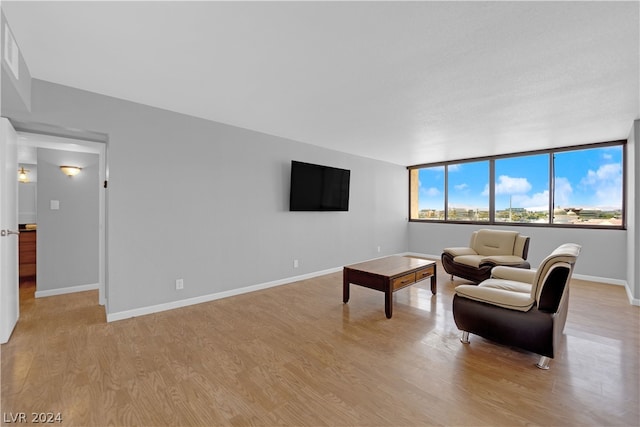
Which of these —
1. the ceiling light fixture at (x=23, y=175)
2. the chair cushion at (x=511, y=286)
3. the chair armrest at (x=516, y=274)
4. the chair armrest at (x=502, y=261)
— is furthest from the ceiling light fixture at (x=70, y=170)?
the chair armrest at (x=502, y=261)

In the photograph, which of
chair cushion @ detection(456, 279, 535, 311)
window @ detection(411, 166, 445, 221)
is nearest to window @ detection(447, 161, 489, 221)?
window @ detection(411, 166, 445, 221)

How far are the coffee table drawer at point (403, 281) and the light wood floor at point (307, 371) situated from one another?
0.32 meters

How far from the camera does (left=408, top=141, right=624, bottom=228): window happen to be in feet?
16.0

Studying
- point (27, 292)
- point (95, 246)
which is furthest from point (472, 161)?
point (27, 292)

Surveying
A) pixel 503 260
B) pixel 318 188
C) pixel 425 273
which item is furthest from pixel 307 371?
pixel 503 260

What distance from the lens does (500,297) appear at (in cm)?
238

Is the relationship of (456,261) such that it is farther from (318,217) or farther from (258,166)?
(258,166)

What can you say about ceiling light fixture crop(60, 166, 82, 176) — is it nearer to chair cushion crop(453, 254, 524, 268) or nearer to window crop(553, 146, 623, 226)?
chair cushion crop(453, 254, 524, 268)

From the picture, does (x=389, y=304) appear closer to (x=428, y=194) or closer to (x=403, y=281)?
(x=403, y=281)

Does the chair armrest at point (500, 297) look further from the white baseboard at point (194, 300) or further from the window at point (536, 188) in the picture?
the window at point (536, 188)

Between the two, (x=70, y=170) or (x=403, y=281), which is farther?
(x=70, y=170)

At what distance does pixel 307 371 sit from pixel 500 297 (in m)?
1.69

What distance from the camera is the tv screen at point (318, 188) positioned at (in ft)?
15.4

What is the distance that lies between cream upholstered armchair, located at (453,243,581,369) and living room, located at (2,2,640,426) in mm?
1682
